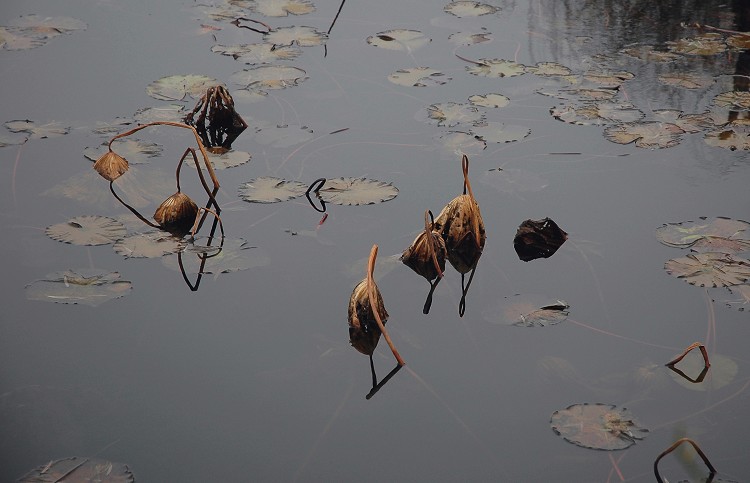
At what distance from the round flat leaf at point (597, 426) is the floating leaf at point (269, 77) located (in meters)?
1.89

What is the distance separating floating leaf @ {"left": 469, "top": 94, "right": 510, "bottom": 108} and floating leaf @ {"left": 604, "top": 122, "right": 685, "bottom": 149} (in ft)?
1.24

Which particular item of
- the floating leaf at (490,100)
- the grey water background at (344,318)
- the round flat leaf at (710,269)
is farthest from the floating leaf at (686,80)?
the round flat leaf at (710,269)

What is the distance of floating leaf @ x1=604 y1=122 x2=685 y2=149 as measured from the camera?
3068mm

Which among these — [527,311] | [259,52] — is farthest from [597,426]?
[259,52]

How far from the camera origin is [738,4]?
164 inches

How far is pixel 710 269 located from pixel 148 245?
4.78ft

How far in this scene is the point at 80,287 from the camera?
232 centimetres

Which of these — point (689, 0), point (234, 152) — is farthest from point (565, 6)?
point (234, 152)

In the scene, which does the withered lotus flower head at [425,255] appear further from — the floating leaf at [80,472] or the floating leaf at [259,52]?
the floating leaf at [259,52]

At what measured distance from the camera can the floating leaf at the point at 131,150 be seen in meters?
2.93

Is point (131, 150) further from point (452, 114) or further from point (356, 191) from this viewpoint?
point (452, 114)

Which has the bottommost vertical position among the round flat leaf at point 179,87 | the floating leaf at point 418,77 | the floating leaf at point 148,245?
the floating leaf at point 148,245

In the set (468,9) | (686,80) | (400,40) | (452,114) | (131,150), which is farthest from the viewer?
(468,9)

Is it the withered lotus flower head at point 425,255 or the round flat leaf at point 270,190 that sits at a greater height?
the round flat leaf at point 270,190
